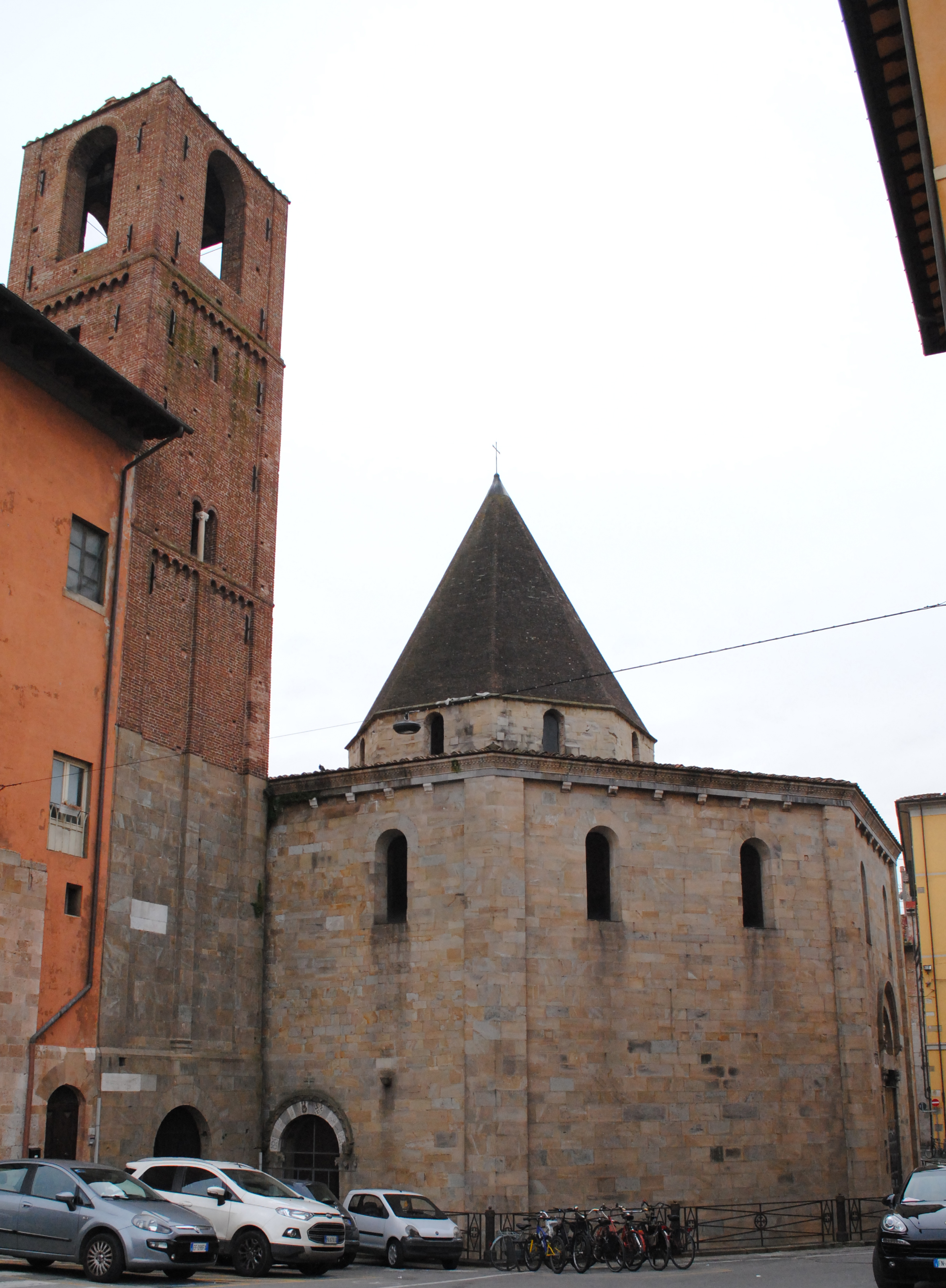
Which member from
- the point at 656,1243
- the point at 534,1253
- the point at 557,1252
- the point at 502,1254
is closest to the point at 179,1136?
the point at 502,1254

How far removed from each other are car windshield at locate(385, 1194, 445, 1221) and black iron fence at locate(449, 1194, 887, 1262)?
1116mm

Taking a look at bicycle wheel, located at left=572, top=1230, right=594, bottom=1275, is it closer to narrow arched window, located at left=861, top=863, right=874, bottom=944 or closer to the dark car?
the dark car

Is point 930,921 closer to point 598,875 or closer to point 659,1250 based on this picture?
point 598,875

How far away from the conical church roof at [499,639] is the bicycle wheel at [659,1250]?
1157cm

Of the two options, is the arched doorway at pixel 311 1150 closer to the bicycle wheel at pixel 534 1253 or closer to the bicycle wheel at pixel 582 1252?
the bicycle wheel at pixel 534 1253

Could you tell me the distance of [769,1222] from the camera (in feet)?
73.2

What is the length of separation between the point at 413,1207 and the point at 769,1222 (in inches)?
278

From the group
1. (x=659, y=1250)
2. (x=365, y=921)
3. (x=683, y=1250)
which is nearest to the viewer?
(x=659, y=1250)

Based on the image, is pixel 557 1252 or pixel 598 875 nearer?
pixel 557 1252

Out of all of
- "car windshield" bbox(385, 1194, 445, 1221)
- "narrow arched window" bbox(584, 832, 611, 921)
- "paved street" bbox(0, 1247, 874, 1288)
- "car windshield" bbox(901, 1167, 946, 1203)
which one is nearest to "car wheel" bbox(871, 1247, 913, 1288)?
"car windshield" bbox(901, 1167, 946, 1203)

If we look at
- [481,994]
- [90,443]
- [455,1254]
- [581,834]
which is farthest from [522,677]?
[455,1254]

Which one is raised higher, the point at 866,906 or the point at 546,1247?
the point at 866,906

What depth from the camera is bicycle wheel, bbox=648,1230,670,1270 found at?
63.0 feet

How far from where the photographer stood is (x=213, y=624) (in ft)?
83.8
